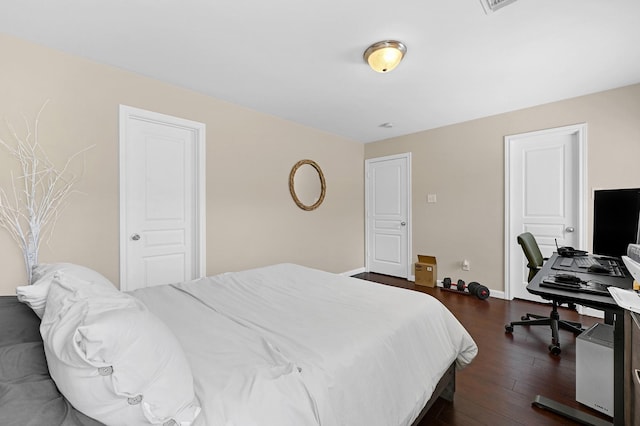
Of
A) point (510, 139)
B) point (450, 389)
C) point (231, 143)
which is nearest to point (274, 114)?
point (231, 143)

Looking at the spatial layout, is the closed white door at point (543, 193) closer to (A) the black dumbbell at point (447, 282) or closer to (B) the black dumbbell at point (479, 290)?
(B) the black dumbbell at point (479, 290)

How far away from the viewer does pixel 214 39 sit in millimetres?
2100

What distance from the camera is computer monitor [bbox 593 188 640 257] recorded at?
1949 millimetres

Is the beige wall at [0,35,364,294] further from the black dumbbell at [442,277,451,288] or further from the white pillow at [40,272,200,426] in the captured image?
the white pillow at [40,272,200,426]

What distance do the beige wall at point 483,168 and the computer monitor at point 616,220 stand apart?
3.91 ft

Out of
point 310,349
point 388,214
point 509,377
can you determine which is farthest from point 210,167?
point 509,377

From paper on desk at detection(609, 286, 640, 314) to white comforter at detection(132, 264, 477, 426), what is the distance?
75cm

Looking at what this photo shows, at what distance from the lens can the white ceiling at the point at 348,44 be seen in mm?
1793

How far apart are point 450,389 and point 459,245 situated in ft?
8.99

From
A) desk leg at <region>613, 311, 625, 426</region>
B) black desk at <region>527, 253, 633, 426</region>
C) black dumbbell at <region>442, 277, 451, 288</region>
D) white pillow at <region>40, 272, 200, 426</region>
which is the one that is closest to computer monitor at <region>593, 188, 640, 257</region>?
black desk at <region>527, 253, 633, 426</region>

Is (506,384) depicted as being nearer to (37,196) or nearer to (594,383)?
(594,383)

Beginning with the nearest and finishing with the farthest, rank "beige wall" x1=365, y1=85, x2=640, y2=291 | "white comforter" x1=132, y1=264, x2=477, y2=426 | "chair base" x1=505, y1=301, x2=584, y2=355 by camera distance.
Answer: "white comforter" x1=132, y1=264, x2=477, y2=426 < "chair base" x1=505, y1=301, x2=584, y2=355 < "beige wall" x1=365, y1=85, x2=640, y2=291

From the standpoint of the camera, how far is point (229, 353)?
1075 mm

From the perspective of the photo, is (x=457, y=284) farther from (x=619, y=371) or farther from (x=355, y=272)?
(x=619, y=371)
